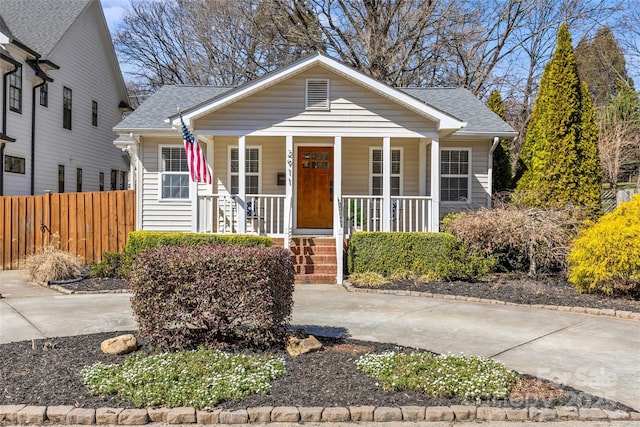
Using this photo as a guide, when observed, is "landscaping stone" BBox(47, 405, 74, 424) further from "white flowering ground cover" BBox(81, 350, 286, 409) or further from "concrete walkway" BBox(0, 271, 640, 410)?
"concrete walkway" BBox(0, 271, 640, 410)

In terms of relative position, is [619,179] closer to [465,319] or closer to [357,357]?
[465,319]

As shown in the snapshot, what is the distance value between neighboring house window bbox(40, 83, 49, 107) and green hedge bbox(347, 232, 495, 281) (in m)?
12.6

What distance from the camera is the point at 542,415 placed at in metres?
4.10

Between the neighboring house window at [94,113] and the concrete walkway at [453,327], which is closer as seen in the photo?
the concrete walkway at [453,327]

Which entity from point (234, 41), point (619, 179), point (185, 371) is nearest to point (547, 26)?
point (619, 179)

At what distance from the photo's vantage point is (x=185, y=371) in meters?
4.66

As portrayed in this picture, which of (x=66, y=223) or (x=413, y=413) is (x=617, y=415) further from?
(x=66, y=223)

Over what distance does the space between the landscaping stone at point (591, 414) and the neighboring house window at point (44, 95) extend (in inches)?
724

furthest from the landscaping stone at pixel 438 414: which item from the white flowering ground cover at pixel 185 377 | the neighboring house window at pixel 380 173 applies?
the neighboring house window at pixel 380 173

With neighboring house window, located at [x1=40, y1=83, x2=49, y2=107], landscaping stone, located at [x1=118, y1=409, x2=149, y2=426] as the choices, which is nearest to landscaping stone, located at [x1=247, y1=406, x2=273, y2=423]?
landscaping stone, located at [x1=118, y1=409, x2=149, y2=426]

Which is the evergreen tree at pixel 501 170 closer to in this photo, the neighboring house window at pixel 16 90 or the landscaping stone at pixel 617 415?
the landscaping stone at pixel 617 415

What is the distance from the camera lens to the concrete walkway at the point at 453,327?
5.34m

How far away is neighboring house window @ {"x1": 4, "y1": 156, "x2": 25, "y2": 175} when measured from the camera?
50.8 feet

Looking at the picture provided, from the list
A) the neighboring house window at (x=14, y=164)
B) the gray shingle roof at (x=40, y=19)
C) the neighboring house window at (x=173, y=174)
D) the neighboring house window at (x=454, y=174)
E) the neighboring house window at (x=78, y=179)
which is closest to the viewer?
the neighboring house window at (x=173, y=174)
